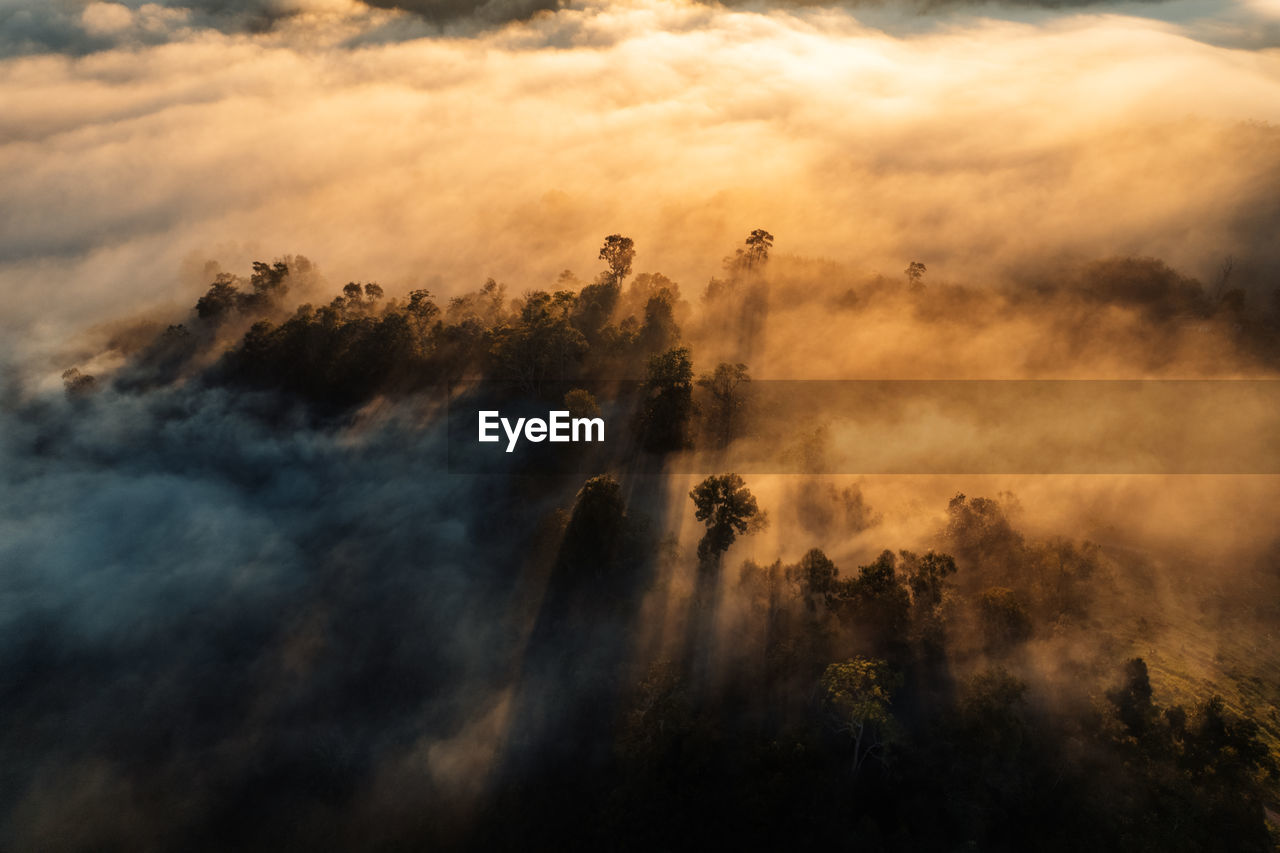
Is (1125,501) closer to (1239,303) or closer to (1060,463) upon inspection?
(1060,463)

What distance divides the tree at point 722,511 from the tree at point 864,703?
21.7 m

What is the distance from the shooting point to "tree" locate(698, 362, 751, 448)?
111688mm

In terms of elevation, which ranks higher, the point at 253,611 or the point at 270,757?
the point at 253,611

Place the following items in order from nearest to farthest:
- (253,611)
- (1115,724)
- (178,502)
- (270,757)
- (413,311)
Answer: (1115,724) < (270,757) < (253,611) < (178,502) < (413,311)

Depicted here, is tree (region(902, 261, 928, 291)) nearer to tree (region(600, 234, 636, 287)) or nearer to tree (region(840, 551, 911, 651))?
tree (region(600, 234, 636, 287))

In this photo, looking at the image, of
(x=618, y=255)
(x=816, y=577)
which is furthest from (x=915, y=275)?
(x=816, y=577)

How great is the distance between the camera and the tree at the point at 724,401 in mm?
111688

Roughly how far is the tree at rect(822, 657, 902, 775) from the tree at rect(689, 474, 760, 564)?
21743 mm

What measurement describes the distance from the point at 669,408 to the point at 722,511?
89.4 feet

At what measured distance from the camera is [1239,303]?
139875mm

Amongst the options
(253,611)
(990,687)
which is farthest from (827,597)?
(253,611)

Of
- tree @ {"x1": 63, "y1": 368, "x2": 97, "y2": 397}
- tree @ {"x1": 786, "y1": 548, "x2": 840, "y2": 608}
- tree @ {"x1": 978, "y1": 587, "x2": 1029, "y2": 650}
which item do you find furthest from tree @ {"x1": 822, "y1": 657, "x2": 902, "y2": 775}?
tree @ {"x1": 63, "y1": 368, "x2": 97, "y2": 397}

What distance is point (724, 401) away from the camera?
373 feet

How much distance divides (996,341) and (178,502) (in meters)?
170
